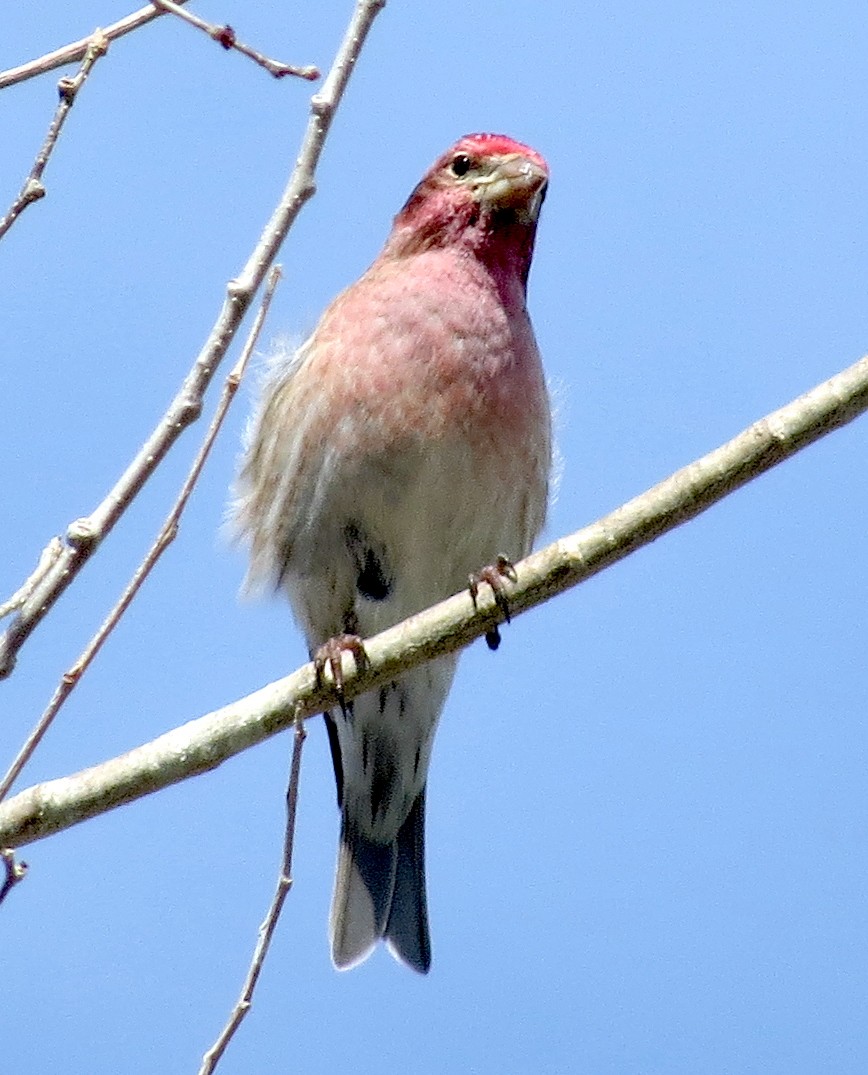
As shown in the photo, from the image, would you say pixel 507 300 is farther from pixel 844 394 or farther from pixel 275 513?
pixel 844 394

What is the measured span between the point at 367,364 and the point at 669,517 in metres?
2.11

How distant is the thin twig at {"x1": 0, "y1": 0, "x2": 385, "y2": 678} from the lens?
134 inches

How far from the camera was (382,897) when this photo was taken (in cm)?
649

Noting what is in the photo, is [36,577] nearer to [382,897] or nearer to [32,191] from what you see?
[32,191]

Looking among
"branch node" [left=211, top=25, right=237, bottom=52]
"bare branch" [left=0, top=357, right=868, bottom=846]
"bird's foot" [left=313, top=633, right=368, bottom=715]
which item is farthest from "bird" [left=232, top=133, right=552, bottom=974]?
"branch node" [left=211, top=25, right=237, bottom=52]

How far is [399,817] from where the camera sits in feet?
22.0

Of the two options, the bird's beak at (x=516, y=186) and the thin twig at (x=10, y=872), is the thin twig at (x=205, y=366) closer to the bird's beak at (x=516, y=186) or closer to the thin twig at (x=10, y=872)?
the thin twig at (x=10, y=872)

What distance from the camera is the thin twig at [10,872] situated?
334 centimetres

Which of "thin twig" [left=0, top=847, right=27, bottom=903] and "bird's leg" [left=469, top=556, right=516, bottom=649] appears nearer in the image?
"thin twig" [left=0, top=847, right=27, bottom=903]

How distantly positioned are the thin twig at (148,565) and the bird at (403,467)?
190 centimetres

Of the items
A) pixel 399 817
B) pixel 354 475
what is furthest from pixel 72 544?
pixel 399 817

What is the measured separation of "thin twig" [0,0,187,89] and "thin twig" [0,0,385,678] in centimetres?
55

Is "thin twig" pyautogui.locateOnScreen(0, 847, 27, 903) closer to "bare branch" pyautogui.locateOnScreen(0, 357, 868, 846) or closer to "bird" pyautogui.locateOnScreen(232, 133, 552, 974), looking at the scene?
"bare branch" pyautogui.locateOnScreen(0, 357, 868, 846)

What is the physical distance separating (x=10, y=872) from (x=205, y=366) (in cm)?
116
